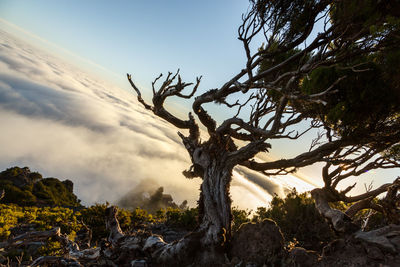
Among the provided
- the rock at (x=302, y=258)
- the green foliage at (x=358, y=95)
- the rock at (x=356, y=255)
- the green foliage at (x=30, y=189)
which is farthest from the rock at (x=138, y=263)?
the green foliage at (x=30, y=189)

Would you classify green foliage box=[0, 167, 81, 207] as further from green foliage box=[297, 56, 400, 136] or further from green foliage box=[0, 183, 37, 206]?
green foliage box=[297, 56, 400, 136]

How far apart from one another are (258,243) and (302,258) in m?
0.92

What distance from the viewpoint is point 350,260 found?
3.72 m

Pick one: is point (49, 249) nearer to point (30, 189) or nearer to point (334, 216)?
point (334, 216)

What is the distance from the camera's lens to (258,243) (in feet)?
15.4

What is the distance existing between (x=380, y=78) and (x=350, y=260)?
361 cm

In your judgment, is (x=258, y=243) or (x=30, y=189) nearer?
(x=258, y=243)

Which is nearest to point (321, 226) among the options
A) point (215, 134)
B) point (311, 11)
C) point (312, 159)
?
point (312, 159)

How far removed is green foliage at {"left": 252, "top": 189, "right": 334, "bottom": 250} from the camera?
790 cm

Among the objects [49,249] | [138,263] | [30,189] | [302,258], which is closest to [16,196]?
[30,189]

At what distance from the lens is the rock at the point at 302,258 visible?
3.97m

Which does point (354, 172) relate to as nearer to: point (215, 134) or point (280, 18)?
point (215, 134)

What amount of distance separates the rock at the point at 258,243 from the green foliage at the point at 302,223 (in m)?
2.82

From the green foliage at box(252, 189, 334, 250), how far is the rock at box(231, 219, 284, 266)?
9.25ft
